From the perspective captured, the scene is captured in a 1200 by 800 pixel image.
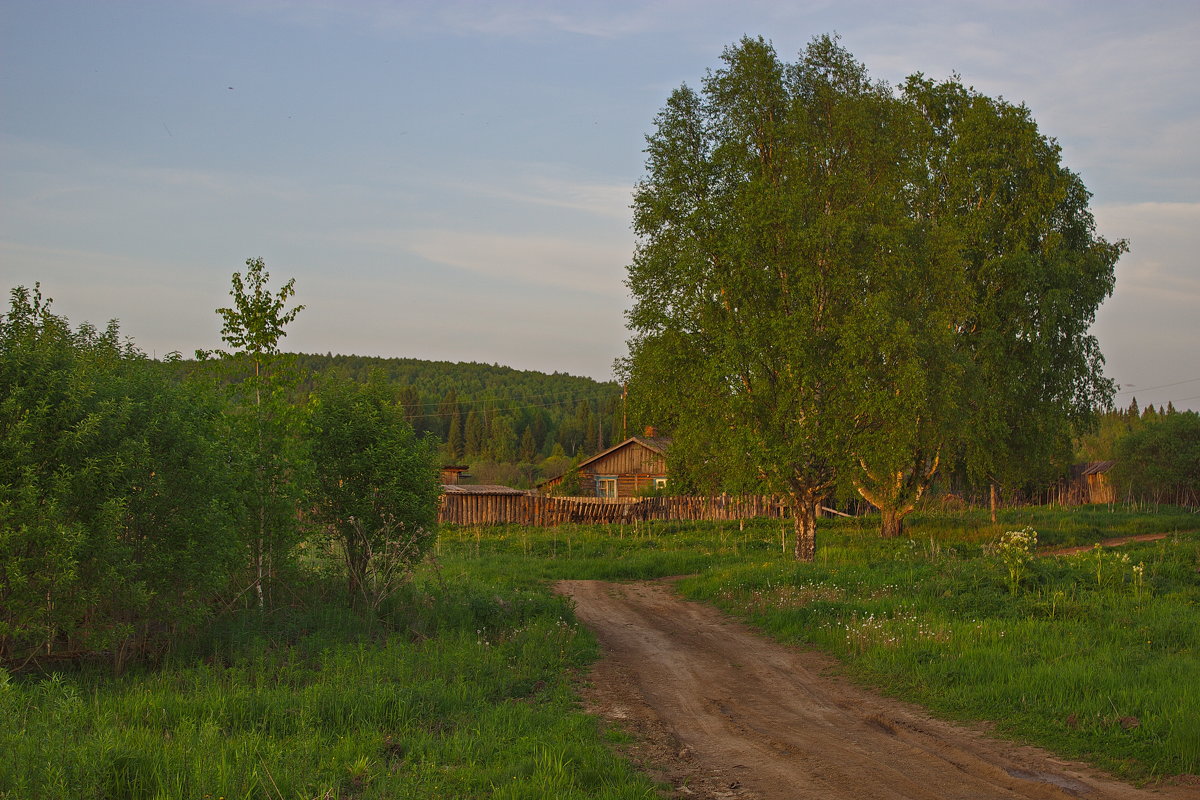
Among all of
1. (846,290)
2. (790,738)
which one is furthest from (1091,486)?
(790,738)

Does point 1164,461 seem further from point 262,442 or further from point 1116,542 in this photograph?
point 262,442

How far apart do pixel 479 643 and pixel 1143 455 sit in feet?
140

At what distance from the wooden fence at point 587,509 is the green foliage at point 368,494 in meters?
19.9

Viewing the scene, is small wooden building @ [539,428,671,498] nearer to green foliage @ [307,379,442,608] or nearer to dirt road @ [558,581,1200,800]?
green foliage @ [307,379,442,608]

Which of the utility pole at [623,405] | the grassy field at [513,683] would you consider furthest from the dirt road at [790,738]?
the utility pole at [623,405]

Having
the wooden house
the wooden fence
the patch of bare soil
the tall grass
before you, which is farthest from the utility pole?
the wooden house

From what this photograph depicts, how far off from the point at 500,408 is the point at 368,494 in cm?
10698

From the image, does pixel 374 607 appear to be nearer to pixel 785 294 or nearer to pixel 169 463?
pixel 169 463

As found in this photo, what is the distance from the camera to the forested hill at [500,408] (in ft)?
328

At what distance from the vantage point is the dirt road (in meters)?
6.71

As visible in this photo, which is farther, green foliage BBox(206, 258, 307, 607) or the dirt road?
green foliage BBox(206, 258, 307, 607)

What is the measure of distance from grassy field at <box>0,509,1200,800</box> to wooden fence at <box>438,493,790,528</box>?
15104 millimetres

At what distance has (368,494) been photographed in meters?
12.8

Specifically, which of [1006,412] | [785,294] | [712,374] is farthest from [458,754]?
[1006,412]
